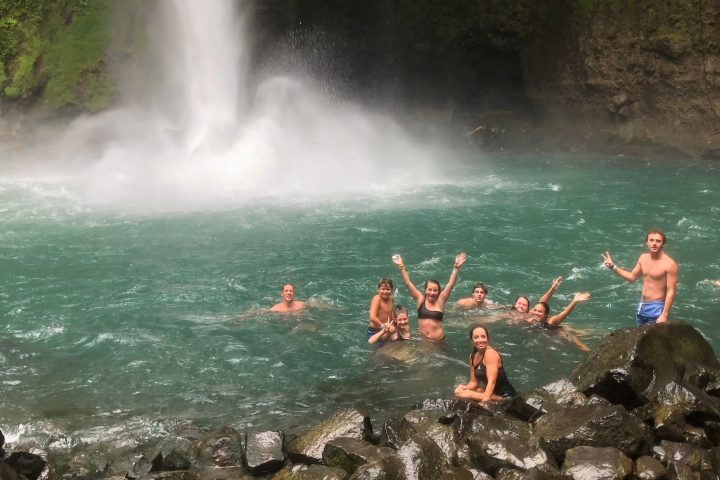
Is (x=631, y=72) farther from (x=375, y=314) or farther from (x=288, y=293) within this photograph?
(x=375, y=314)

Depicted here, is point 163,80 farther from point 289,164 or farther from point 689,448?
point 689,448

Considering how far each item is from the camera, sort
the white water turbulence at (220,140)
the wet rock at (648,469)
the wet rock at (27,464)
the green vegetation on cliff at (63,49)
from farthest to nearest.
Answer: the green vegetation on cliff at (63,49), the white water turbulence at (220,140), the wet rock at (27,464), the wet rock at (648,469)

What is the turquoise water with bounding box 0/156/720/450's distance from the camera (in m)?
9.76

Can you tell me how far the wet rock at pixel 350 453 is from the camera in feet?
23.2

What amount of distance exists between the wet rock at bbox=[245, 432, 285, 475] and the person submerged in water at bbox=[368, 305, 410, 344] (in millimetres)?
3442

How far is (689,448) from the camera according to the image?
6848 mm

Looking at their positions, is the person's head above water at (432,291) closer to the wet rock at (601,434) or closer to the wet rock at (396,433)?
the wet rock at (396,433)

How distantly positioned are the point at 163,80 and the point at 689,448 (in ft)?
105

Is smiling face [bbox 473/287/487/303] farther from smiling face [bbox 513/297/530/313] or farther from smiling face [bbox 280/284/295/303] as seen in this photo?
smiling face [bbox 280/284/295/303]

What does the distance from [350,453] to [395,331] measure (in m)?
4.10

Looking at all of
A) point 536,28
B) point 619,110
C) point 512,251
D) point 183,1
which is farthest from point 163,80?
point 512,251

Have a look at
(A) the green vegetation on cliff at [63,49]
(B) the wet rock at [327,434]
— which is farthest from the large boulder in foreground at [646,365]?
(A) the green vegetation on cliff at [63,49]

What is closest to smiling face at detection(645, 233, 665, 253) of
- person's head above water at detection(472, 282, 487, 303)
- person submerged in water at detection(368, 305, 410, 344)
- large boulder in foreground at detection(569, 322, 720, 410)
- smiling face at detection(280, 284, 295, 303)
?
large boulder in foreground at detection(569, 322, 720, 410)

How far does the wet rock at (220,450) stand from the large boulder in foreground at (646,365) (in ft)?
13.3
